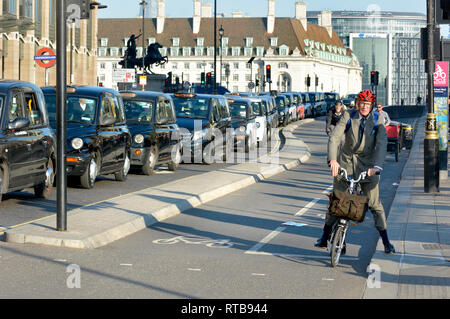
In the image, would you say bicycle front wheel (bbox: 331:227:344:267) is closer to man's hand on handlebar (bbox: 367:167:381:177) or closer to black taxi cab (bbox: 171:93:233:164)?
man's hand on handlebar (bbox: 367:167:381:177)

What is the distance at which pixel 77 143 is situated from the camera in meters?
17.7

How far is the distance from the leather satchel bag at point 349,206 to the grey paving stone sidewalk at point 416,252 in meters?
0.51

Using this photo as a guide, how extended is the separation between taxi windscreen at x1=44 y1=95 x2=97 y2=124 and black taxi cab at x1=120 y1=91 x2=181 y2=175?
2642mm

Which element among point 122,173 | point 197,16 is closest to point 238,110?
point 122,173

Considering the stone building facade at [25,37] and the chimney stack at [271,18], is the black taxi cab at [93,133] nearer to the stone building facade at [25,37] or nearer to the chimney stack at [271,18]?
→ the stone building facade at [25,37]

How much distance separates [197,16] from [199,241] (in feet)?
552

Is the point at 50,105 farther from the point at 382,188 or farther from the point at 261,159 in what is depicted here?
the point at 261,159

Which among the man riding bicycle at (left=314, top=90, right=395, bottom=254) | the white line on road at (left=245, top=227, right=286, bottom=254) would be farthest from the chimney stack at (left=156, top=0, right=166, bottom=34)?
the man riding bicycle at (left=314, top=90, right=395, bottom=254)

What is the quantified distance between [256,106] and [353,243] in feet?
93.5

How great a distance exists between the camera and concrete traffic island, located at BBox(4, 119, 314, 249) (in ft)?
36.4

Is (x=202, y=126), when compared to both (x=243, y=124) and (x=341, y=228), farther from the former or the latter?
(x=341, y=228)

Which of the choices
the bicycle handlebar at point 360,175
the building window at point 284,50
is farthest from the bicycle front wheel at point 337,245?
the building window at point 284,50

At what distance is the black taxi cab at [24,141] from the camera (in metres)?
14.0

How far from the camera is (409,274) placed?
9156mm
